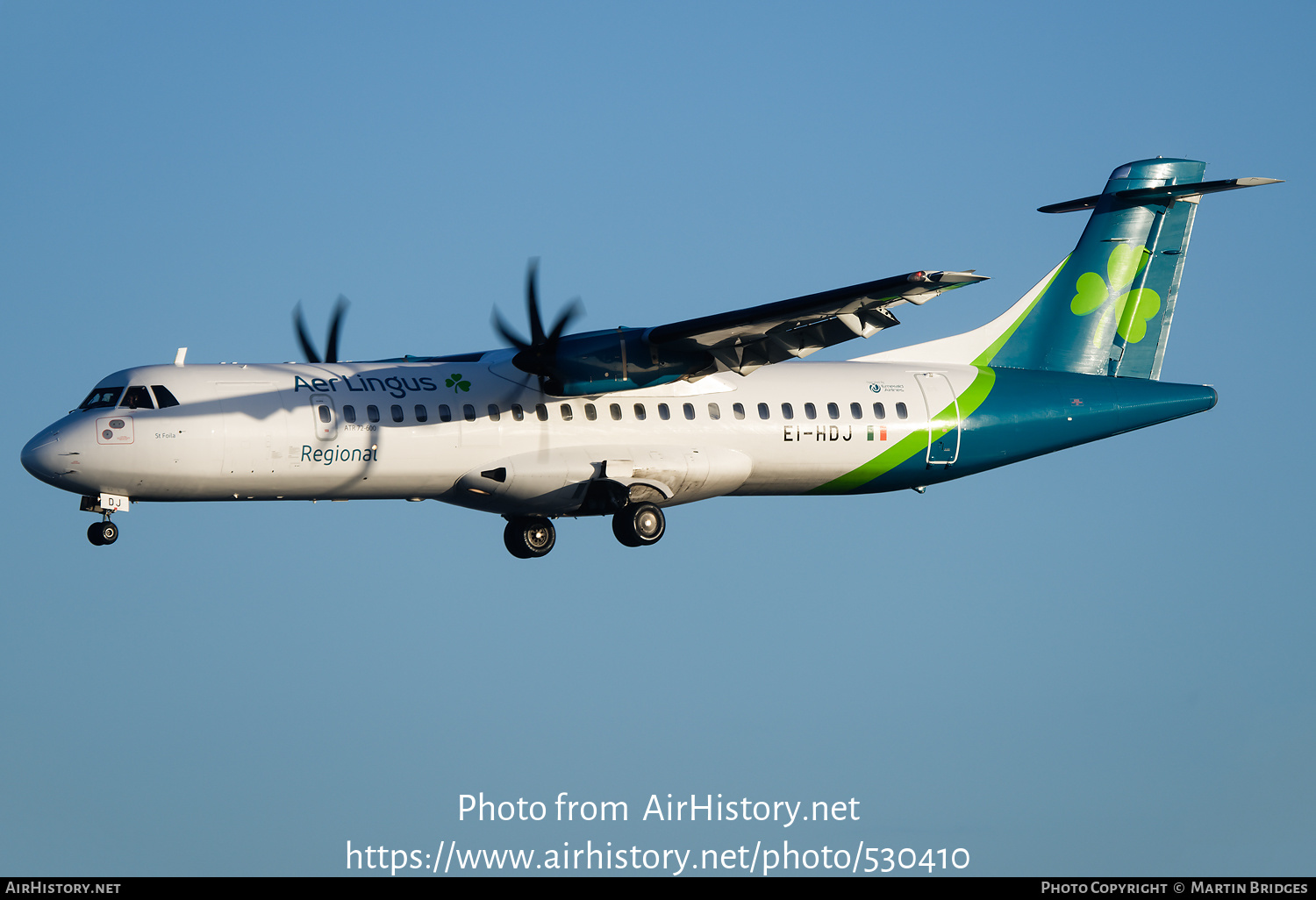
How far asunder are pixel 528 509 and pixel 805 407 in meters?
4.99

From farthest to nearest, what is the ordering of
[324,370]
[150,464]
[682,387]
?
[682,387] → [324,370] → [150,464]

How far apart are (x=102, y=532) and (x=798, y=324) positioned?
10.7 meters

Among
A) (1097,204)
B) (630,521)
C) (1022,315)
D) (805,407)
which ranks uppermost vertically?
(1097,204)

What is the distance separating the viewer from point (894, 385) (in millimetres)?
27438

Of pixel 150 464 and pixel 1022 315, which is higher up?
pixel 1022 315

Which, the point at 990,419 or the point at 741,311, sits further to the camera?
the point at 990,419

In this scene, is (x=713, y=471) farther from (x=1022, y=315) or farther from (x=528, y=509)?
(x=1022, y=315)

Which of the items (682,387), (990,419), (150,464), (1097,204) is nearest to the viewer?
(150,464)

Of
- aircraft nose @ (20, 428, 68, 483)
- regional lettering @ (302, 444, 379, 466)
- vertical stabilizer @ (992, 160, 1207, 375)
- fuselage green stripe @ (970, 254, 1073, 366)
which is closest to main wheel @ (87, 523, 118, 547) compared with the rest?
aircraft nose @ (20, 428, 68, 483)

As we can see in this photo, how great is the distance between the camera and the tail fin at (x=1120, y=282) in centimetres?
2942

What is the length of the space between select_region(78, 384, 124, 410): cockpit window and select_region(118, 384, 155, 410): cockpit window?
0.12 m

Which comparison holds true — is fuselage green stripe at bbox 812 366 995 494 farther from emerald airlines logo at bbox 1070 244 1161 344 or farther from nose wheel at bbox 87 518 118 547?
nose wheel at bbox 87 518 118 547

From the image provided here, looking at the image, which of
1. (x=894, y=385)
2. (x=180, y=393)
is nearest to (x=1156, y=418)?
(x=894, y=385)

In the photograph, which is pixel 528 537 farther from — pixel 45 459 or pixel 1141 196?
pixel 1141 196
